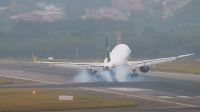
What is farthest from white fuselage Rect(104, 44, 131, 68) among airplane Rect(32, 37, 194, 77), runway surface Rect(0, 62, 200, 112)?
runway surface Rect(0, 62, 200, 112)

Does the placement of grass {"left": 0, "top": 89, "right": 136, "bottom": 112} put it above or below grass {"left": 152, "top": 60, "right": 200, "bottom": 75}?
below

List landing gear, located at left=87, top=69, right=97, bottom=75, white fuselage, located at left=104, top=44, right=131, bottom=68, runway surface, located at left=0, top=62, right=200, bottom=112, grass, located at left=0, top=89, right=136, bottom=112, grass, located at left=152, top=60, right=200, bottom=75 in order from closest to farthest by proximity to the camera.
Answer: grass, located at left=0, top=89, right=136, bottom=112 → runway surface, located at left=0, top=62, right=200, bottom=112 → white fuselage, located at left=104, top=44, right=131, bottom=68 → landing gear, located at left=87, top=69, right=97, bottom=75 → grass, located at left=152, top=60, right=200, bottom=75

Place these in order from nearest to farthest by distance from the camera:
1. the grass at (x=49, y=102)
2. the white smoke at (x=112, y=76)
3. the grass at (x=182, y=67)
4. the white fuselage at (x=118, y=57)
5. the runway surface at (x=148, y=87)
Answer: the grass at (x=49, y=102), the runway surface at (x=148, y=87), the white smoke at (x=112, y=76), the white fuselage at (x=118, y=57), the grass at (x=182, y=67)

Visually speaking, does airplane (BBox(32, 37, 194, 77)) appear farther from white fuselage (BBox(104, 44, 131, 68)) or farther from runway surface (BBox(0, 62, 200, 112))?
runway surface (BBox(0, 62, 200, 112))

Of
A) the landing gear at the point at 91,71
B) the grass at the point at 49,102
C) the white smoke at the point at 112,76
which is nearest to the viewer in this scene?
the grass at the point at 49,102

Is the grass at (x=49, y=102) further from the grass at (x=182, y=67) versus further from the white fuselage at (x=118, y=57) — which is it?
the grass at (x=182, y=67)

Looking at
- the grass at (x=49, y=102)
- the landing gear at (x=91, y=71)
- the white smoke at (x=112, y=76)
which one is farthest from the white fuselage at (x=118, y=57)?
the grass at (x=49, y=102)

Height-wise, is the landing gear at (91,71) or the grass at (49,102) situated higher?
the landing gear at (91,71)

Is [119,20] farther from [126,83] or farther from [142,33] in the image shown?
[126,83]
